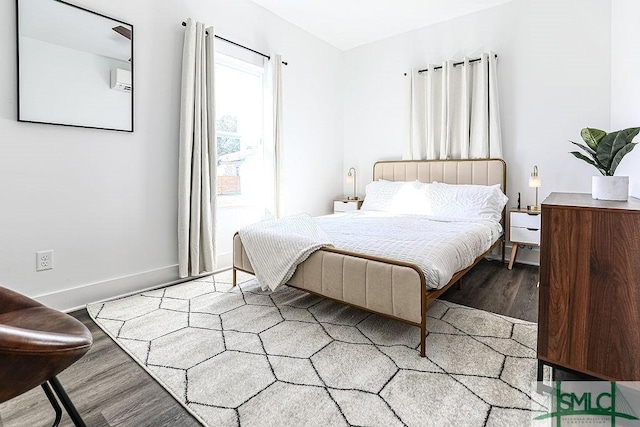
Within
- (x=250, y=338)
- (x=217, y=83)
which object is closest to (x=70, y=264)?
(x=250, y=338)

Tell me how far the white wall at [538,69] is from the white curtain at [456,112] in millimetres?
155

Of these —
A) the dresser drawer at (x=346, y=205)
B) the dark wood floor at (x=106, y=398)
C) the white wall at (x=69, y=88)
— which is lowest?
the dark wood floor at (x=106, y=398)

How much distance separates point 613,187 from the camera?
5.05 ft

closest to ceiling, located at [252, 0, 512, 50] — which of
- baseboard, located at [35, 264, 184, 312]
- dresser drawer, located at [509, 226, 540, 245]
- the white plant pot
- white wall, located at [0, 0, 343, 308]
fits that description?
white wall, located at [0, 0, 343, 308]

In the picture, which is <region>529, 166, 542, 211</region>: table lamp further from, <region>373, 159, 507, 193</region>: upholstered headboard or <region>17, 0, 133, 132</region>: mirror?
<region>17, 0, 133, 132</region>: mirror

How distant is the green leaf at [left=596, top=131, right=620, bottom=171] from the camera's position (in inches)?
60.4

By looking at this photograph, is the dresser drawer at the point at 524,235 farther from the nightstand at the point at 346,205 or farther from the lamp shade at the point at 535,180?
the nightstand at the point at 346,205

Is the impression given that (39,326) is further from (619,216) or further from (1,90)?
(619,216)

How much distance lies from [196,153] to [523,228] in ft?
10.9

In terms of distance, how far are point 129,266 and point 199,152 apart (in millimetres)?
1168

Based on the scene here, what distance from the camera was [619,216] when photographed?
1293mm

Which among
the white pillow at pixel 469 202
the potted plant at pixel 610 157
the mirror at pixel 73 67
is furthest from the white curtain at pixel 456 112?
the mirror at pixel 73 67

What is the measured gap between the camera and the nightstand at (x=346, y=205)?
182 inches

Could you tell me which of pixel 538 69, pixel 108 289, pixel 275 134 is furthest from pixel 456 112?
pixel 108 289
